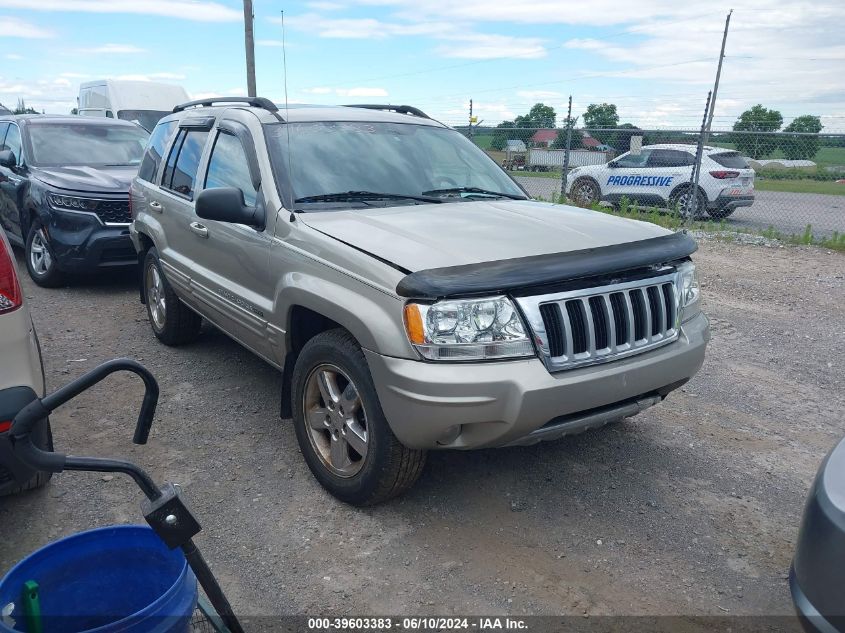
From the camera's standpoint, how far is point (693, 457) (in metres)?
3.86

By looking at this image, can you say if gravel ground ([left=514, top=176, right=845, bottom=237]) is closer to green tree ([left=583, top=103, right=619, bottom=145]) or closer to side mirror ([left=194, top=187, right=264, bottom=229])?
green tree ([left=583, top=103, right=619, bottom=145])

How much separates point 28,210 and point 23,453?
22.5 feet

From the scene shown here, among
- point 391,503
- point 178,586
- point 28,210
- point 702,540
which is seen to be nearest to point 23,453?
point 178,586

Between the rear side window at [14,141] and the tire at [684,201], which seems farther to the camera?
the tire at [684,201]

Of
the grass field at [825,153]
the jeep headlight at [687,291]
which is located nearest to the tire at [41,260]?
the jeep headlight at [687,291]

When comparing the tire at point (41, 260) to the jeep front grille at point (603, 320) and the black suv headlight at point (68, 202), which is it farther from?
the jeep front grille at point (603, 320)

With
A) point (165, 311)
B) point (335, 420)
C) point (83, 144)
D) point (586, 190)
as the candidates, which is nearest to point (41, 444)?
point (335, 420)

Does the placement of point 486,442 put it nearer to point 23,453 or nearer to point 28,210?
point 23,453

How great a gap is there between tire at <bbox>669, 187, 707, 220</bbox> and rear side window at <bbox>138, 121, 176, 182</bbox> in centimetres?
1011

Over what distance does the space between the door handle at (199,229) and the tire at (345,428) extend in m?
1.39

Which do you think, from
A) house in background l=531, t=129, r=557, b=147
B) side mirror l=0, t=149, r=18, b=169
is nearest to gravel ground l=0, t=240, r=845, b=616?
side mirror l=0, t=149, r=18, b=169

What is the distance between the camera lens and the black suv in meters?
6.94

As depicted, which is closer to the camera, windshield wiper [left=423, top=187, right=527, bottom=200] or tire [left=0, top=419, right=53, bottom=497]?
tire [left=0, top=419, right=53, bottom=497]

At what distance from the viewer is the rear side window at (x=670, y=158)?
13414mm
